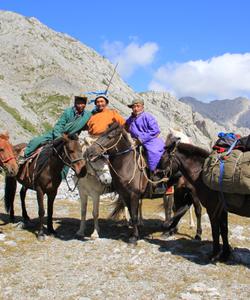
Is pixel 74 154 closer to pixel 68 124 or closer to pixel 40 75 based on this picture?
pixel 68 124

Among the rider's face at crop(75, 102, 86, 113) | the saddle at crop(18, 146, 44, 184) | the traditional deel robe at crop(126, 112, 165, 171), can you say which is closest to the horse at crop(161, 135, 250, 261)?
the traditional deel robe at crop(126, 112, 165, 171)

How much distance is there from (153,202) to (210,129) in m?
138

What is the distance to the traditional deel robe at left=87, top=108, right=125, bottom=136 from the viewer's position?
29.5ft

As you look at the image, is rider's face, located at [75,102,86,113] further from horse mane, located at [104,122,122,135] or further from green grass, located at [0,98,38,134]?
green grass, located at [0,98,38,134]

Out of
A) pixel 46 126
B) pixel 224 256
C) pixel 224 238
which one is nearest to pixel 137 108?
pixel 224 238

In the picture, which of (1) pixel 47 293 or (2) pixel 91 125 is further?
(2) pixel 91 125

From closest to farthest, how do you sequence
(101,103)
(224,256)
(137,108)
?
(224,256), (137,108), (101,103)

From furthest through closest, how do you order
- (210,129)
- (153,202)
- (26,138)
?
1. (210,129)
2. (26,138)
3. (153,202)

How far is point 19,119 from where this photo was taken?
3594 cm

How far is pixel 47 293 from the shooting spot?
6289mm

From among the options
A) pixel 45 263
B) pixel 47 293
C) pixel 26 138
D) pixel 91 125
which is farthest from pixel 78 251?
pixel 26 138

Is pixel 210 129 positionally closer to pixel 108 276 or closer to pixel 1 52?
pixel 1 52

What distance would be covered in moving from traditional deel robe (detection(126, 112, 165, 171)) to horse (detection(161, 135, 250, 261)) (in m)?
0.41

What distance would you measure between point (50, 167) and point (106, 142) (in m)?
1.83
